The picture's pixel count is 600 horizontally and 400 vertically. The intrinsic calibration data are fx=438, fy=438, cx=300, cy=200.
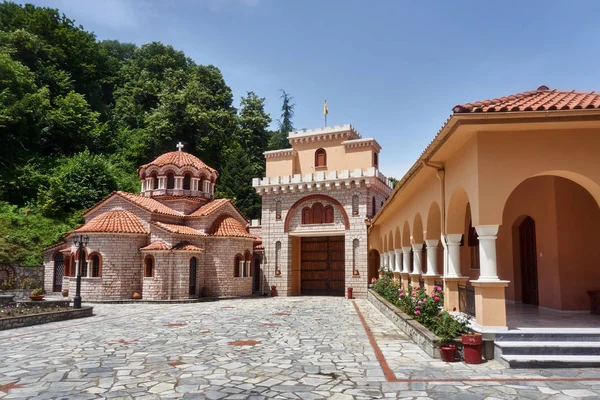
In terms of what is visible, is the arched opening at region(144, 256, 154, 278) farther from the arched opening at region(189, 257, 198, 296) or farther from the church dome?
the church dome

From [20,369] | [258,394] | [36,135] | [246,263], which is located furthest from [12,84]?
[258,394]

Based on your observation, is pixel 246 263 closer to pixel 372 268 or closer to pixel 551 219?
pixel 372 268

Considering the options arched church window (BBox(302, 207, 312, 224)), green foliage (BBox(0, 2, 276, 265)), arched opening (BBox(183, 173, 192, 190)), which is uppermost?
green foliage (BBox(0, 2, 276, 265))

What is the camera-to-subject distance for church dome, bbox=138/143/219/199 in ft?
87.0

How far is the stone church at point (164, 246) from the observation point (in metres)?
21.5

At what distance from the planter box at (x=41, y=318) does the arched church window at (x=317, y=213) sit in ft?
45.8

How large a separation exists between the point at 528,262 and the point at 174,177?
20.6m

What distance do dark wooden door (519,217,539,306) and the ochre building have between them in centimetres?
3

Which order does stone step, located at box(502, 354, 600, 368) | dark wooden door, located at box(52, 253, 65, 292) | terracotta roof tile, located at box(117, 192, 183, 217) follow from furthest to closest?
1. dark wooden door, located at box(52, 253, 65, 292)
2. terracotta roof tile, located at box(117, 192, 183, 217)
3. stone step, located at box(502, 354, 600, 368)

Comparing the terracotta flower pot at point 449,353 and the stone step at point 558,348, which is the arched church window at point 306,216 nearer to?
the terracotta flower pot at point 449,353

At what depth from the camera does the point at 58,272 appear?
971 inches

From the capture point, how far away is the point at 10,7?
1768 inches

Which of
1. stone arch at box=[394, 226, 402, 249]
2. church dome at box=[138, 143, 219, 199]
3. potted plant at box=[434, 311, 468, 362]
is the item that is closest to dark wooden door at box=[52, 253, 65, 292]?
church dome at box=[138, 143, 219, 199]

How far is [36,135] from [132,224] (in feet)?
65.6
